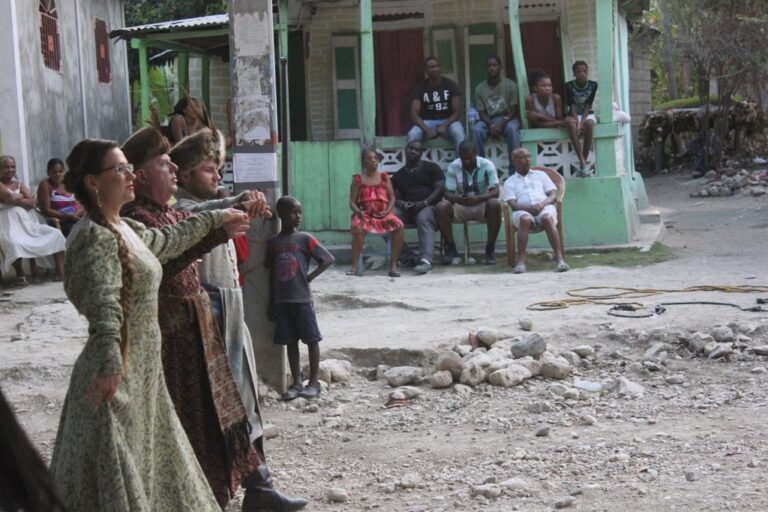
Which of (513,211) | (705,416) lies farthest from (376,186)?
(705,416)

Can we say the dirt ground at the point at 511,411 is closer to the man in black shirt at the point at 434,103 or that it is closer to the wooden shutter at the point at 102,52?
the man in black shirt at the point at 434,103

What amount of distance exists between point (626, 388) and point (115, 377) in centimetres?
376

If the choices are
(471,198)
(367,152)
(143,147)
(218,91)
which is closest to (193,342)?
(143,147)

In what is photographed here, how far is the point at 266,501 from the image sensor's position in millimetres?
4770

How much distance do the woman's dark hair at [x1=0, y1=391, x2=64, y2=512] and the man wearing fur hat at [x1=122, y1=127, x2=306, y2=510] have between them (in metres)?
2.28

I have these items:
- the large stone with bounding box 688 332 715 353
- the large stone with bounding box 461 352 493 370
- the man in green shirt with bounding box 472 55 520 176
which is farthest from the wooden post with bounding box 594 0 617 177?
the large stone with bounding box 461 352 493 370

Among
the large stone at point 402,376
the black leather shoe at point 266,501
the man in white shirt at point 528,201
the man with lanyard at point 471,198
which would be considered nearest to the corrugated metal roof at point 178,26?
the man with lanyard at point 471,198

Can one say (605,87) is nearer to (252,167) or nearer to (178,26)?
(178,26)

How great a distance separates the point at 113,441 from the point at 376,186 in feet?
27.6

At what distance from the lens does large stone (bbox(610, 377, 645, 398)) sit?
21.1ft

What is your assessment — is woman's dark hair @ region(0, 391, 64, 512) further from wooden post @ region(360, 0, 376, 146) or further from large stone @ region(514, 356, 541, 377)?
wooden post @ region(360, 0, 376, 146)

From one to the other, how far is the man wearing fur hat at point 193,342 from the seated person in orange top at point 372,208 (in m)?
7.18

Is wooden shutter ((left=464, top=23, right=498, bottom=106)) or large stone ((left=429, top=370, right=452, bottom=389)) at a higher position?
wooden shutter ((left=464, top=23, right=498, bottom=106))

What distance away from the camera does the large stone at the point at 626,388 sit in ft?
21.1
